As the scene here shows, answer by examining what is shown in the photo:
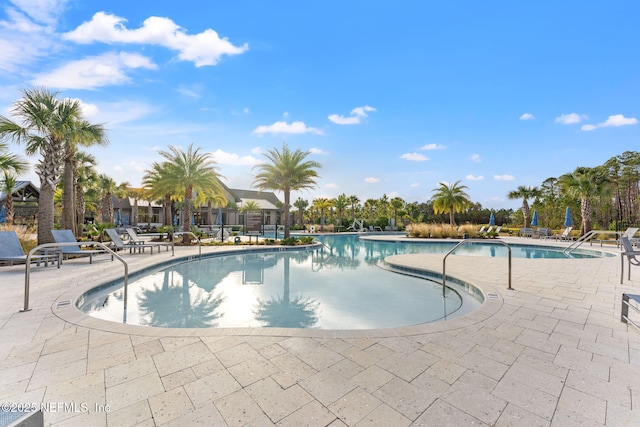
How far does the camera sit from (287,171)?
16656 millimetres

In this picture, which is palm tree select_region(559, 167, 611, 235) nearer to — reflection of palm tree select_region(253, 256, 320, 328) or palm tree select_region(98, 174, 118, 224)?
reflection of palm tree select_region(253, 256, 320, 328)

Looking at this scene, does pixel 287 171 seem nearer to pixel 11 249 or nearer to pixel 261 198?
pixel 11 249

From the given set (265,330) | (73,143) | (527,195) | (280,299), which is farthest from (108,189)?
(527,195)

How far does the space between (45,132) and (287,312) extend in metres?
11.0

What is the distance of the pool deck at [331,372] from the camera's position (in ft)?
6.09

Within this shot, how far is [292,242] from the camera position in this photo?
15.3 meters

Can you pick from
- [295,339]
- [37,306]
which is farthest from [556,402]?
[37,306]

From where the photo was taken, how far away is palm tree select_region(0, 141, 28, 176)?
9.96 meters

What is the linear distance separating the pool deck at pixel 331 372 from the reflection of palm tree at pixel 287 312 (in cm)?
126

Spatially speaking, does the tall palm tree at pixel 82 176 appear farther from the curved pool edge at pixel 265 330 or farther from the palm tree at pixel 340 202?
the palm tree at pixel 340 202

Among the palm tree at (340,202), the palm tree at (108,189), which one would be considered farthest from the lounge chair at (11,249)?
the palm tree at (340,202)

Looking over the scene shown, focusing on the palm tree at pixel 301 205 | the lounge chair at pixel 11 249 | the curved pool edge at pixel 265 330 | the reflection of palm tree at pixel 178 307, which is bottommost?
the reflection of palm tree at pixel 178 307

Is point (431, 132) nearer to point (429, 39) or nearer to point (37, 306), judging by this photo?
point (429, 39)

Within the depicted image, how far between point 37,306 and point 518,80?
17.2 m
